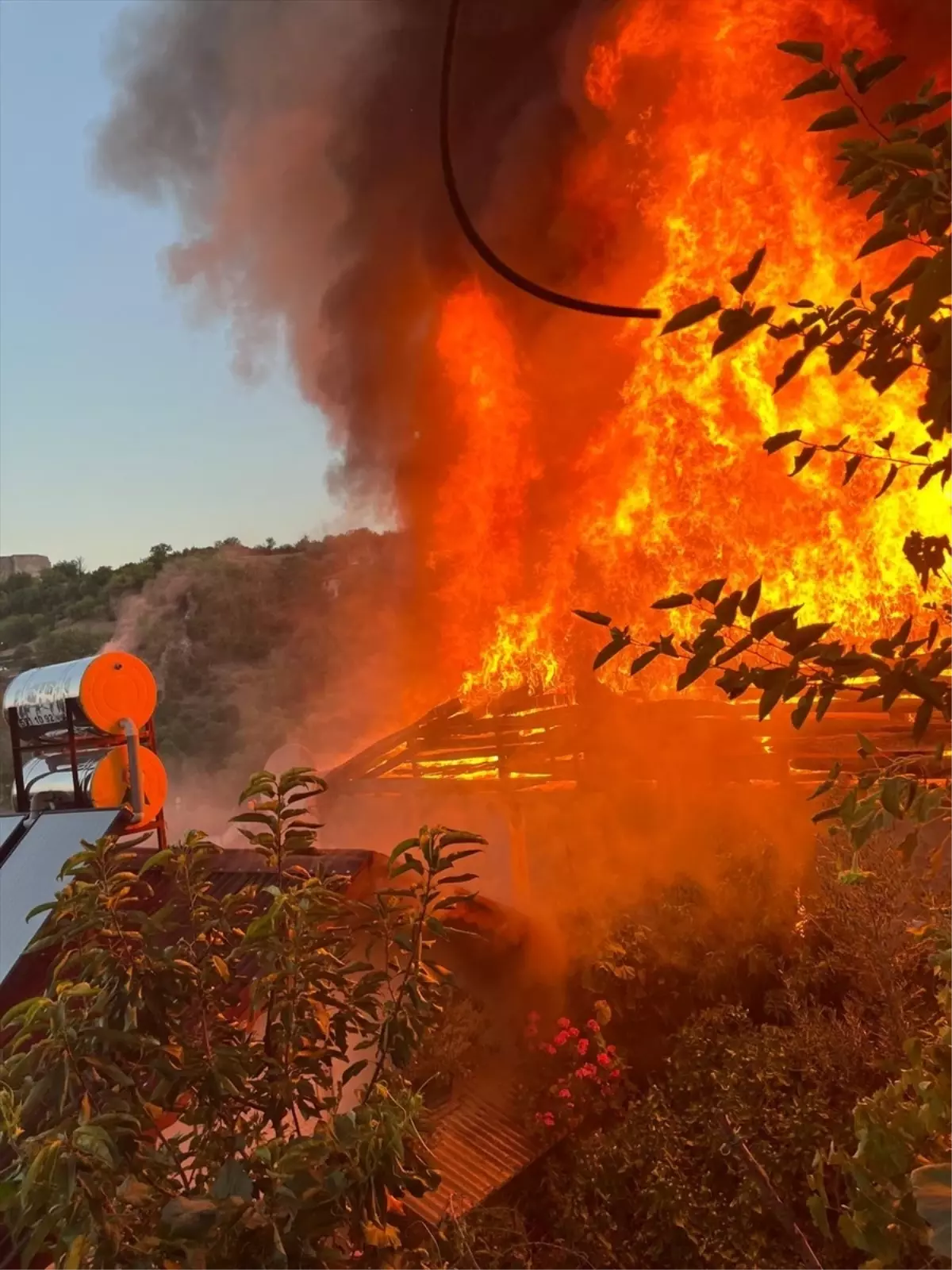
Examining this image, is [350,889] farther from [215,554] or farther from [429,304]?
[215,554]

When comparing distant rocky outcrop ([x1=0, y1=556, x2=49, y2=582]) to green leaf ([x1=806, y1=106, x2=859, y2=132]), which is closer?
green leaf ([x1=806, y1=106, x2=859, y2=132])

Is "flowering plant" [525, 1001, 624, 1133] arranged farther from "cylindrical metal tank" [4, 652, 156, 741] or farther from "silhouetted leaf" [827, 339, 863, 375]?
"silhouetted leaf" [827, 339, 863, 375]

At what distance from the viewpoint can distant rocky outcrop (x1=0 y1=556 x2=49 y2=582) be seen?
32656 mm

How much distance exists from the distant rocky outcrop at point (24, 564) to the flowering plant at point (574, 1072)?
32167 millimetres

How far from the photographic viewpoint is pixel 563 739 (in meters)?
8.63

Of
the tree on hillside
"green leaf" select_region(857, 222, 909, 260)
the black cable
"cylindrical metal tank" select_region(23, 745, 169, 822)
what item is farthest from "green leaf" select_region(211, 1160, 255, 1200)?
"cylindrical metal tank" select_region(23, 745, 169, 822)

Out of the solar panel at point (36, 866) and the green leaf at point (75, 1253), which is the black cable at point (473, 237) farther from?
the green leaf at point (75, 1253)

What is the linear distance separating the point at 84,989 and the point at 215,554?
29.6 metres

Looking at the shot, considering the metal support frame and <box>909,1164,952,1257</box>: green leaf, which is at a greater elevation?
the metal support frame

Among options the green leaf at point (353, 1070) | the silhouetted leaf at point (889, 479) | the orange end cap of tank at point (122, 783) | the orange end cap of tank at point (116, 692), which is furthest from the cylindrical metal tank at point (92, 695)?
the silhouetted leaf at point (889, 479)

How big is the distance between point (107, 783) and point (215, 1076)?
4.87 meters

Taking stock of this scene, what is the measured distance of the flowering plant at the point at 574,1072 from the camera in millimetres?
5379

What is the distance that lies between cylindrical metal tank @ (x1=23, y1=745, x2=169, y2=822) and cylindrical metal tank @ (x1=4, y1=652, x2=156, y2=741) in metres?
0.27

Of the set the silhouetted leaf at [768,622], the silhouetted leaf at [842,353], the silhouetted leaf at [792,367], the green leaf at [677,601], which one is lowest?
the silhouetted leaf at [768,622]
